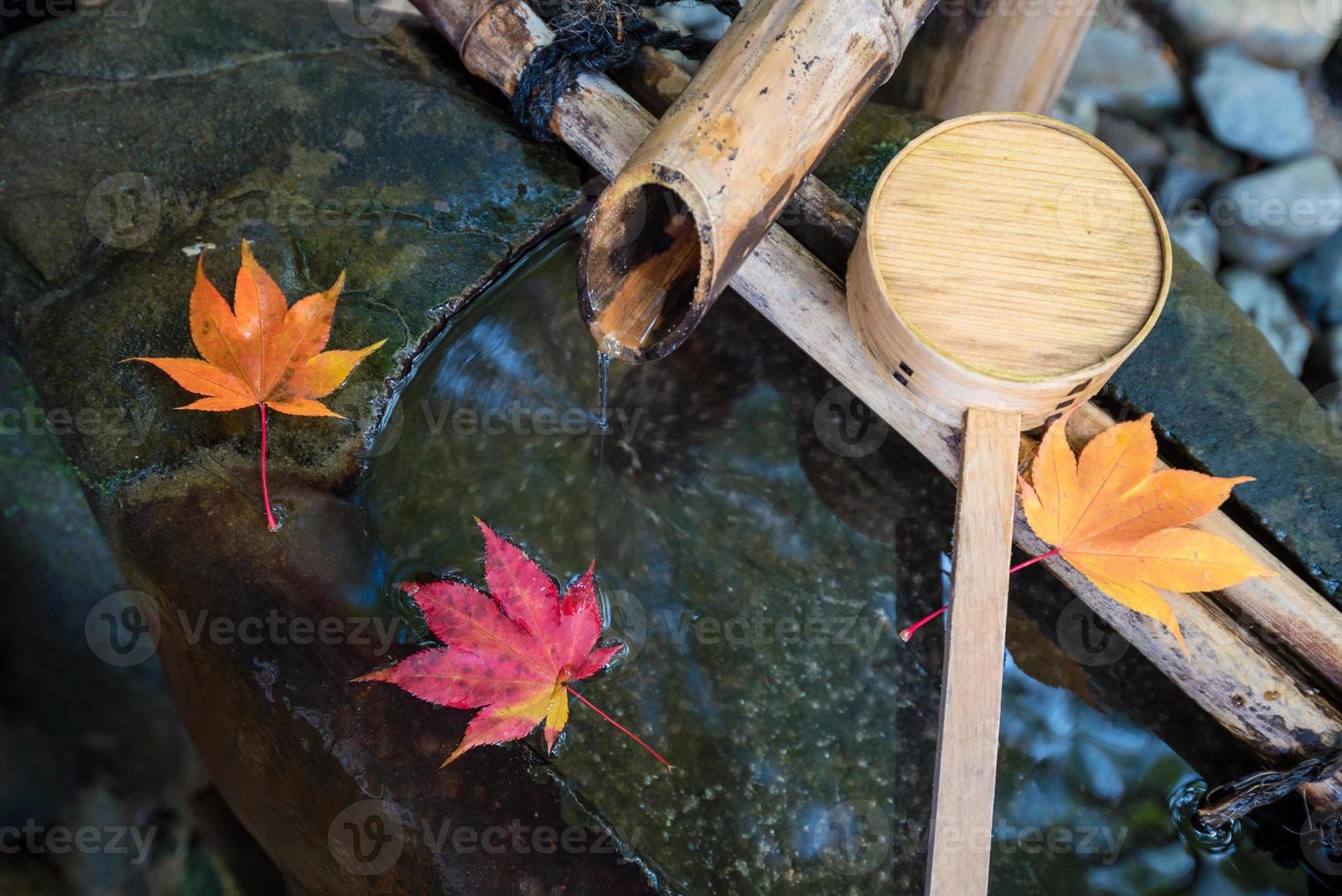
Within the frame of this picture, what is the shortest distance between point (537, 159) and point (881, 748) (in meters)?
1.96

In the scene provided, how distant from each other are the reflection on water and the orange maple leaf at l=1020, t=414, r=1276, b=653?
0.44 metres

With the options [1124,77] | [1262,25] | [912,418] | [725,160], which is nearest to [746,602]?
[912,418]

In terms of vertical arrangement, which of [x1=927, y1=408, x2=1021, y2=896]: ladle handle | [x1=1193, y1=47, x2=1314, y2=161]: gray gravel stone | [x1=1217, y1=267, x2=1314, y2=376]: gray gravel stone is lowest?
[x1=927, y1=408, x2=1021, y2=896]: ladle handle

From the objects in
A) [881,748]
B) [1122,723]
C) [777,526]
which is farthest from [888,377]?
[1122,723]

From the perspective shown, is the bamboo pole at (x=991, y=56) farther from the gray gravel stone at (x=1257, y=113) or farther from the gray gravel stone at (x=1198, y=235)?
the gray gravel stone at (x=1257, y=113)

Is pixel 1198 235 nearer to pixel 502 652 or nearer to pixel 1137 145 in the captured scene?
pixel 1137 145

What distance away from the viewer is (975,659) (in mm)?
2064

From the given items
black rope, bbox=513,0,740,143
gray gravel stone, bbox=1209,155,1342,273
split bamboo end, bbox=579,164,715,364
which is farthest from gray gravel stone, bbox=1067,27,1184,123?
split bamboo end, bbox=579,164,715,364

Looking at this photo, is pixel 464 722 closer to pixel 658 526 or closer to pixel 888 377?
pixel 658 526

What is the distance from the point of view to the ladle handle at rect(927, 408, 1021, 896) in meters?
2.01

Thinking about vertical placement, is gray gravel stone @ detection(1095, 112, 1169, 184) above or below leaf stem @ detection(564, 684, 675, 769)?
above

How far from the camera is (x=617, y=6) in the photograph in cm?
274

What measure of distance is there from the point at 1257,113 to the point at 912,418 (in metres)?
2.74

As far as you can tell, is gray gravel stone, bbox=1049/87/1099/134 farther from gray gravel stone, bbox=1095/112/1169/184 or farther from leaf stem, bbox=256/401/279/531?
leaf stem, bbox=256/401/279/531
